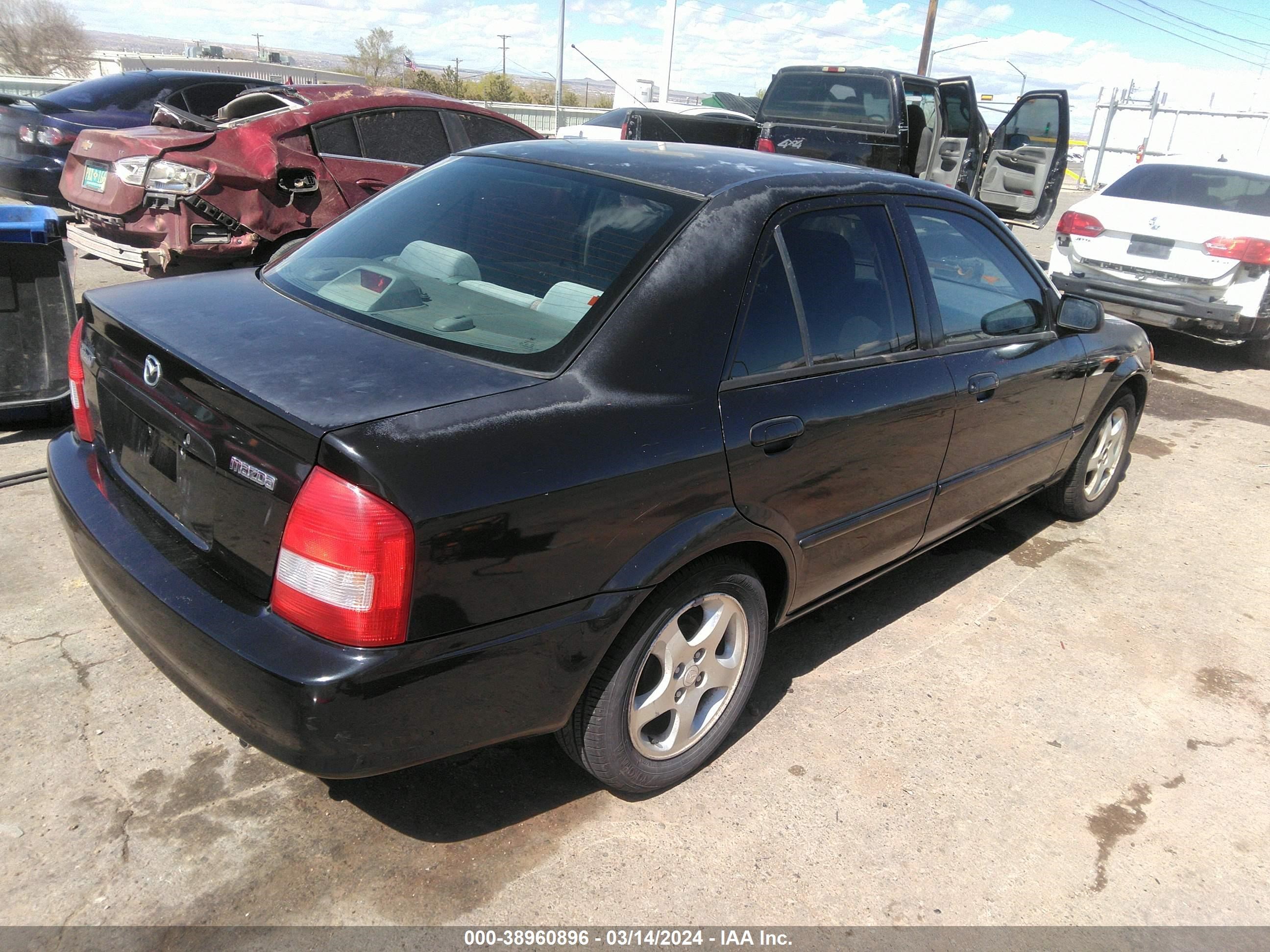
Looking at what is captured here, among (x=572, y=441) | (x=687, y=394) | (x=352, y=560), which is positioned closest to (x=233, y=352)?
(x=352, y=560)

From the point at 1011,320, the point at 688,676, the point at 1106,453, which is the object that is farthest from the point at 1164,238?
the point at 688,676

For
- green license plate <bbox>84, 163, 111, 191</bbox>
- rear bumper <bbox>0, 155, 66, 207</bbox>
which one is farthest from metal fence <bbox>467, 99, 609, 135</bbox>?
green license plate <bbox>84, 163, 111, 191</bbox>

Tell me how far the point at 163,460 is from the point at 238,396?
0.41m

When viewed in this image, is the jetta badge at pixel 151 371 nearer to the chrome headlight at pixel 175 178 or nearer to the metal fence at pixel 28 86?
the chrome headlight at pixel 175 178

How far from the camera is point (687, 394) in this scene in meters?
2.39

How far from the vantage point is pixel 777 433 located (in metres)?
2.59

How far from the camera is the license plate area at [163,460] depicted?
2.17 metres

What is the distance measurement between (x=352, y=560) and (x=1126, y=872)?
7.41 feet

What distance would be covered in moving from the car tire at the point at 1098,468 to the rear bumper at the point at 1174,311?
3298mm

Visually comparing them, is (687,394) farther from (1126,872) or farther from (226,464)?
(1126,872)

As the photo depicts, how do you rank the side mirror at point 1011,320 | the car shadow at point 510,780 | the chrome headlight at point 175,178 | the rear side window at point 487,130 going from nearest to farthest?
the car shadow at point 510,780
the side mirror at point 1011,320
the chrome headlight at point 175,178
the rear side window at point 487,130

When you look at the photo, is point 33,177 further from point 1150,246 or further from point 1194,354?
point 1194,354

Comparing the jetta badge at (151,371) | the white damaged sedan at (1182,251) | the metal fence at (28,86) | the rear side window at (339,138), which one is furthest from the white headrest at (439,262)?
the metal fence at (28,86)

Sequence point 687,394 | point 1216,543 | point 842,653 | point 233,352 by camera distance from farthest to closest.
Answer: point 1216,543, point 842,653, point 687,394, point 233,352
